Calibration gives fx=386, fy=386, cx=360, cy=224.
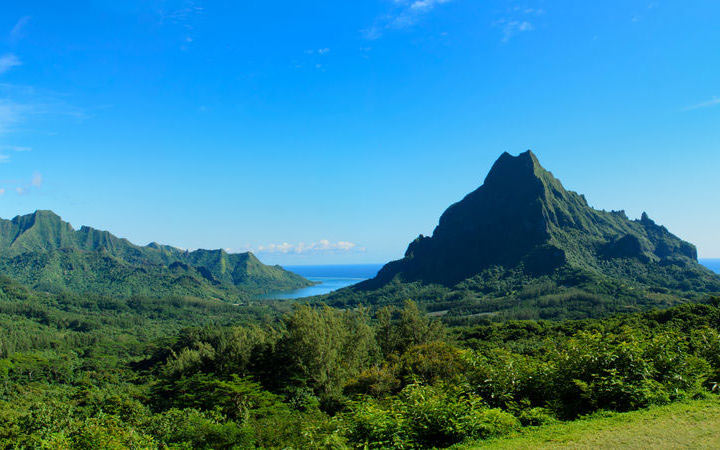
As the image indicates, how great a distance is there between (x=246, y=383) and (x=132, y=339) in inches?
5365

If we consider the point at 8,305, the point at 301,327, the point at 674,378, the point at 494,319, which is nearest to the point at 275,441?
the point at 674,378

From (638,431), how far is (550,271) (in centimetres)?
16189

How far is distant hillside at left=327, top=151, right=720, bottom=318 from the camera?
12106 cm

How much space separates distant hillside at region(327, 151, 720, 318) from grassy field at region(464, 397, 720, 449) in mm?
110392

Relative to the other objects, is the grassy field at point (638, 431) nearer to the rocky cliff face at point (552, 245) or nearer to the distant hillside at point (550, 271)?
the distant hillside at point (550, 271)

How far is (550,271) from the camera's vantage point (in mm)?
154125

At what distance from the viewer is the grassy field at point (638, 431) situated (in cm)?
819

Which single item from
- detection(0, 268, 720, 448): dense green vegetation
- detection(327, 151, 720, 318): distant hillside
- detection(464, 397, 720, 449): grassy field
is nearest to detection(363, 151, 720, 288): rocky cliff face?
detection(327, 151, 720, 318): distant hillside

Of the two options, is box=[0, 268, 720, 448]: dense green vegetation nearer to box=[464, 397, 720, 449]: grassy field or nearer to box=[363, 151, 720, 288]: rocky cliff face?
box=[464, 397, 720, 449]: grassy field

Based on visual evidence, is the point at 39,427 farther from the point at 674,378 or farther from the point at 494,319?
the point at 494,319

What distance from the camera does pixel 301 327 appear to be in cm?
3309

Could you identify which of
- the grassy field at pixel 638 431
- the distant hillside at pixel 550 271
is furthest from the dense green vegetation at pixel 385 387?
the distant hillside at pixel 550 271

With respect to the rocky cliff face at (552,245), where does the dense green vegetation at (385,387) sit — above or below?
below

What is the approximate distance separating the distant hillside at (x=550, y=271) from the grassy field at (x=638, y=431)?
4346 inches
